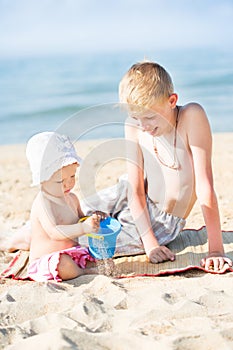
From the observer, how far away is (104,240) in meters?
3.07

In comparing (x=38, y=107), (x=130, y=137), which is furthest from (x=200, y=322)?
(x=38, y=107)

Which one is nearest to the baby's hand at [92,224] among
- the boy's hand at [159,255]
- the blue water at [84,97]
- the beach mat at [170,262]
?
the beach mat at [170,262]

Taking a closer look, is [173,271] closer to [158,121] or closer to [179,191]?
[179,191]

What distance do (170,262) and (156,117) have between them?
855mm

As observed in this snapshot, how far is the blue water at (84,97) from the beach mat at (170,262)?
35.1 inches

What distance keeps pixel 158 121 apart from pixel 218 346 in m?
1.45

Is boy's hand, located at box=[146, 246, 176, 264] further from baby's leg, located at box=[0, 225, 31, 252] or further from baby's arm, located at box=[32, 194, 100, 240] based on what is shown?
baby's leg, located at box=[0, 225, 31, 252]

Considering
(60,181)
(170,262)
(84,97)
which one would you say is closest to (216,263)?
(170,262)

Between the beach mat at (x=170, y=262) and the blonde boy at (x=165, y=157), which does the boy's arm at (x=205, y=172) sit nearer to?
the blonde boy at (x=165, y=157)

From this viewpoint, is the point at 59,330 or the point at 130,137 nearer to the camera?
the point at 59,330

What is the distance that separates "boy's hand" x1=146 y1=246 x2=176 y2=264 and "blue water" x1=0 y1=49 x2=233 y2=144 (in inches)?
34.1

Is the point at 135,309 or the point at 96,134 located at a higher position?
the point at 135,309

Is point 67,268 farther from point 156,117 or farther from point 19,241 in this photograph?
point 156,117

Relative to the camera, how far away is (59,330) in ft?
6.65
